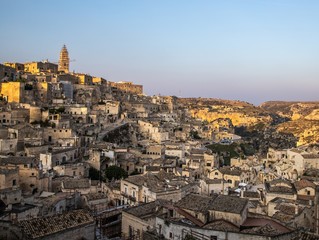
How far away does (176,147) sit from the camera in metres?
55.8

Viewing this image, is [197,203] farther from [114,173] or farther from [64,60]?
[64,60]

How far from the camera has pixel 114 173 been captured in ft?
146

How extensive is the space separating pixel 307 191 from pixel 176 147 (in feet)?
78.0

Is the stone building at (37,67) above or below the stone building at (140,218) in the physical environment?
above

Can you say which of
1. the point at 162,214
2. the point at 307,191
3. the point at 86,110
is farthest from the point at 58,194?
the point at 86,110

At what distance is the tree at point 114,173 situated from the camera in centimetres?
4389

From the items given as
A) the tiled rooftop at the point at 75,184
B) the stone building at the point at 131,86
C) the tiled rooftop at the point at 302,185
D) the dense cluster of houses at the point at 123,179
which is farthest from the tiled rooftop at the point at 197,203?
the stone building at the point at 131,86

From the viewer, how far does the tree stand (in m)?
43.9

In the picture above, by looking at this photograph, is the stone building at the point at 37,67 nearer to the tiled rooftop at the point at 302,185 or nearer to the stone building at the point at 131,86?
the stone building at the point at 131,86

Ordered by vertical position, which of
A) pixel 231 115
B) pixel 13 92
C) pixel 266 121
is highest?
pixel 13 92

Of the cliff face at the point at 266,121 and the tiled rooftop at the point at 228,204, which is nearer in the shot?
the tiled rooftop at the point at 228,204

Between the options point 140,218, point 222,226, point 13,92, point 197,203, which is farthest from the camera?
point 13,92

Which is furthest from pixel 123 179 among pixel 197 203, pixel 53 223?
pixel 53 223

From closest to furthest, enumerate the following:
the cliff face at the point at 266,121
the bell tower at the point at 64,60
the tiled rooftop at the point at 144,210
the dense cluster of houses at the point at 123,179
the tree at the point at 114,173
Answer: the dense cluster of houses at the point at 123,179 → the tiled rooftop at the point at 144,210 → the tree at the point at 114,173 → the bell tower at the point at 64,60 → the cliff face at the point at 266,121
